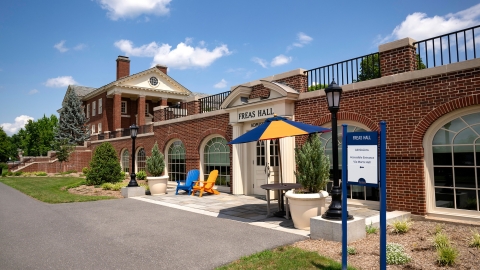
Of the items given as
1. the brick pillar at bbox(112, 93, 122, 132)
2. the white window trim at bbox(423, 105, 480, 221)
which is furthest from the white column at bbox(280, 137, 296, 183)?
the brick pillar at bbox(112, 93, 122, 132)

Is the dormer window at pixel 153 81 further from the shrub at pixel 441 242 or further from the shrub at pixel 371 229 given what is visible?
the shrub at pixel 441 242

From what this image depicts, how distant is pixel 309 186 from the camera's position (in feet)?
22.3

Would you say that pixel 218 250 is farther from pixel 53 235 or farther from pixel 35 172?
pixel 35 172

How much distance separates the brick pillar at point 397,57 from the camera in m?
7.79

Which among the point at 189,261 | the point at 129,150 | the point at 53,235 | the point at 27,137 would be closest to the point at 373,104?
the point at 189,261

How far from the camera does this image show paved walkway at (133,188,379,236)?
23.4 ft

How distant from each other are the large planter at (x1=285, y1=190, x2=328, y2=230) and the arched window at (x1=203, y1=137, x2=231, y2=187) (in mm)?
6594

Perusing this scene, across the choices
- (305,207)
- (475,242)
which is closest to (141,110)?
(305,207)

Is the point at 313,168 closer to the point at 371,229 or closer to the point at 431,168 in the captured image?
the point at 371,229

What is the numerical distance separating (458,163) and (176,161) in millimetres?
12383

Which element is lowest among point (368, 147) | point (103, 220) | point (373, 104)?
point (103, 220)

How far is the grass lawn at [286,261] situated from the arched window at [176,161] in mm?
11255

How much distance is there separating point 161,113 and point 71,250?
12.4 m

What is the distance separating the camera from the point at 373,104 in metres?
8.17
